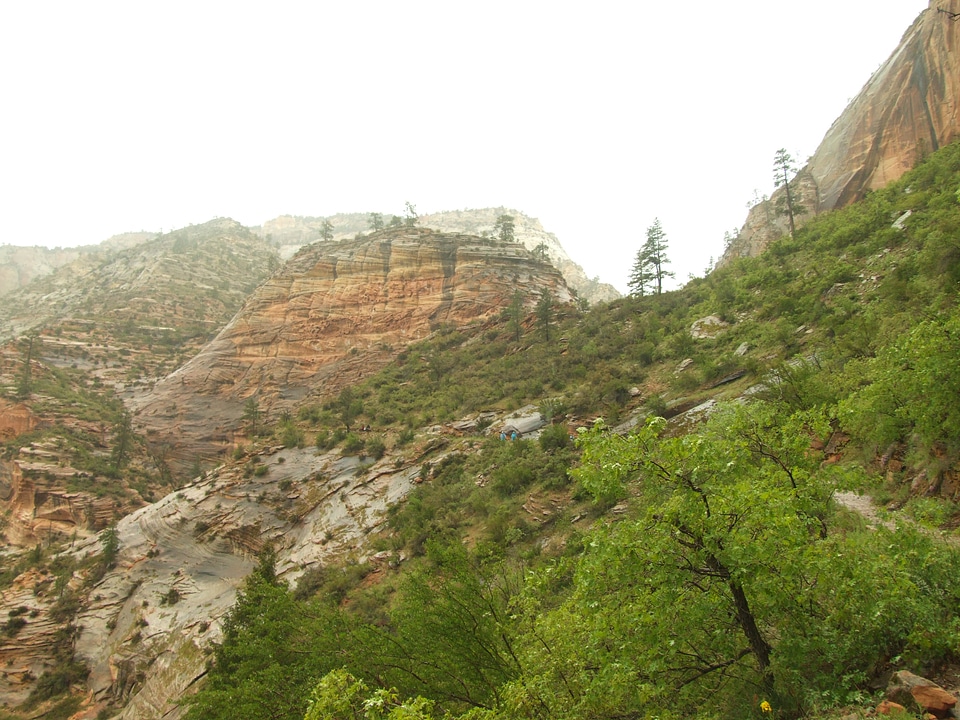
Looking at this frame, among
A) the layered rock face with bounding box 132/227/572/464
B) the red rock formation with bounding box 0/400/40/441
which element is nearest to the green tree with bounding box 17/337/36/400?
the red rock formation with bounding box 0/400/40/441

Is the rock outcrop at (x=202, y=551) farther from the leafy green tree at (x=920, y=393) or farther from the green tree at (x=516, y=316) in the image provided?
the leafy green tree at (x=920, y=393)

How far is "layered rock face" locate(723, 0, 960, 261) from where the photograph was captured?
102 feet

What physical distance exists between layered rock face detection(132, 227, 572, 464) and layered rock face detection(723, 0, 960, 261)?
24.2 m

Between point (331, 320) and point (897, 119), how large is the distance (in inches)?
1924

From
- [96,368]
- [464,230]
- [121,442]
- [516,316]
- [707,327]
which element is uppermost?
[464,230]

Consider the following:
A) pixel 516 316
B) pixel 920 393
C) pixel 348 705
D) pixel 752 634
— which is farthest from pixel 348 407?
pixel 752 634

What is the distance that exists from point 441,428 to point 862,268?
23807mm

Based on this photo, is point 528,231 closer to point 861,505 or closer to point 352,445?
point 352,445

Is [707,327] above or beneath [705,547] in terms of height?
above

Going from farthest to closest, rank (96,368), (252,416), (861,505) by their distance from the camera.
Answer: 1. (96,368)
2. (252,416)
3. (861,505)

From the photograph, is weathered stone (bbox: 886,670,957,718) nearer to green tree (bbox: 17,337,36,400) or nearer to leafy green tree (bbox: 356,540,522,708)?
leafy green tree (bbox: 356,540,522,708)

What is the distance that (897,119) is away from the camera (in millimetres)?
34906

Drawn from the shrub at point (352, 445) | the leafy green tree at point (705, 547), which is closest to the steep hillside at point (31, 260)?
the shrub at point (352, 445)

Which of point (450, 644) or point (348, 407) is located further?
point (348, 407)
